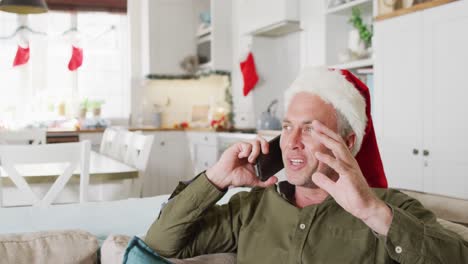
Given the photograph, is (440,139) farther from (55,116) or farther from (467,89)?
(55,116)

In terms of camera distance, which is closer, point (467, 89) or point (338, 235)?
point (338, 235)

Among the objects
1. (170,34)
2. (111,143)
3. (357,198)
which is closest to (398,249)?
(357,198)

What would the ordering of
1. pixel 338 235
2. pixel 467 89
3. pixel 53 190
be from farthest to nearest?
pixel 467 89
pixel 53 190
pixel 338 235

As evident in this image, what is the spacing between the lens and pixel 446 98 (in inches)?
115

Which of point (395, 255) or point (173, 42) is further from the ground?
point (173, 42)

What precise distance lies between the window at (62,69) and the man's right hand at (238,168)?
5007mm

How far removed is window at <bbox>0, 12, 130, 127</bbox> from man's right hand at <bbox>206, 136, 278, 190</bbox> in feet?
16.4

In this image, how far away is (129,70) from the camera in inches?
271

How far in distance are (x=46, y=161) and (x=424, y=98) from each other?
2.10 m

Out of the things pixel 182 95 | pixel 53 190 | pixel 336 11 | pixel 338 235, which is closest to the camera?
pixel 338 235

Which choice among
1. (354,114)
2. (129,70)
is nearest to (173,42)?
(129,70)

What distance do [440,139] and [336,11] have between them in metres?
1.72

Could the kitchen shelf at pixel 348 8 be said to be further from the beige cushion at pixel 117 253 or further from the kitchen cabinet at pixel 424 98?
the beige cushion at pixel 117 253

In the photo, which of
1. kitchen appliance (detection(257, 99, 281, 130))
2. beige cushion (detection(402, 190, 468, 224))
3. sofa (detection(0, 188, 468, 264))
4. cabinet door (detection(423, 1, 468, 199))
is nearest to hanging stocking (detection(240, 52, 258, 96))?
kitchen appliance (detection(257, 99, 281, 130))
